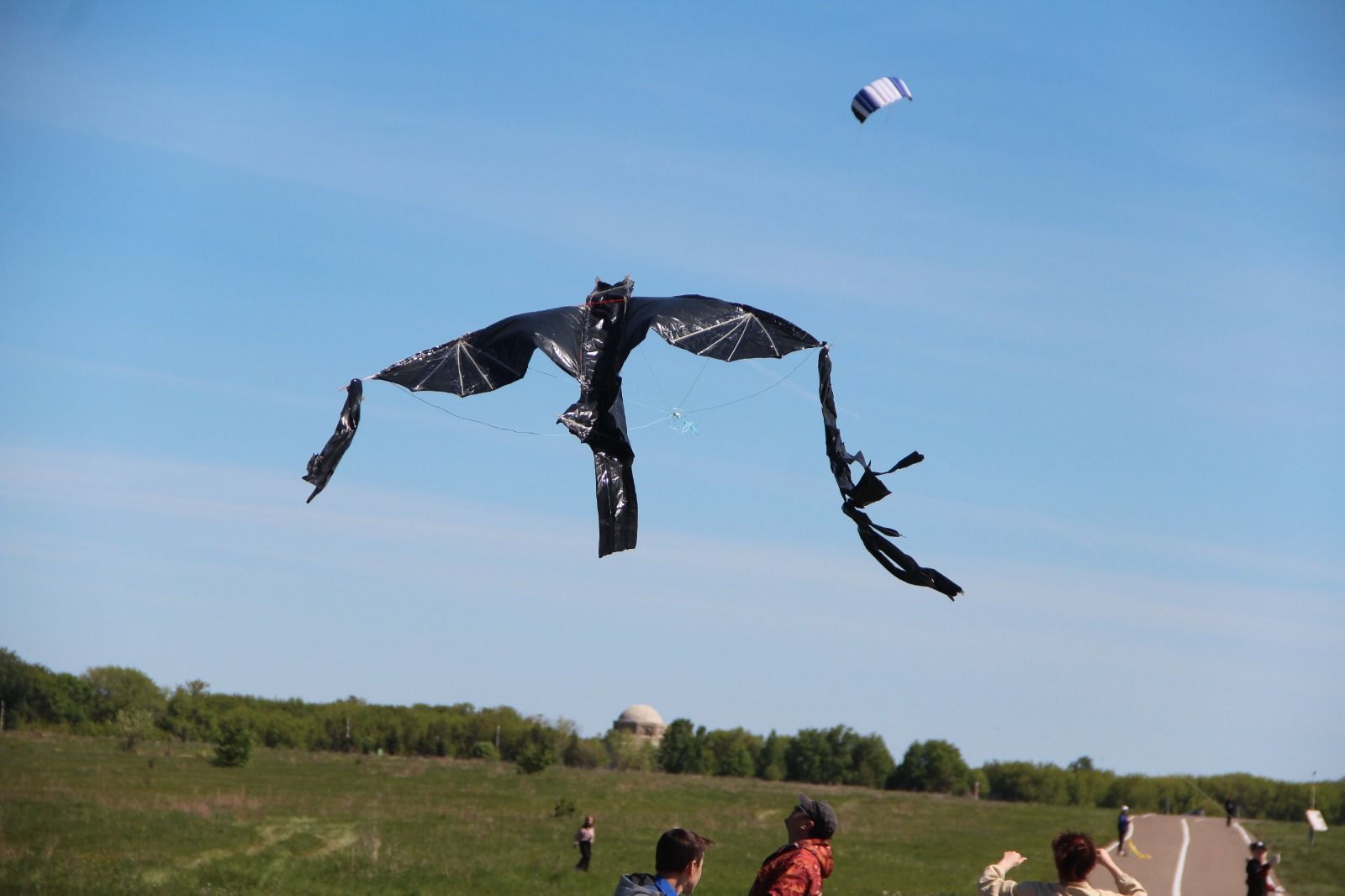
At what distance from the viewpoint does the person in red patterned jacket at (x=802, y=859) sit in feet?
17.9

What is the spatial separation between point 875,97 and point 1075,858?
10.3 meters

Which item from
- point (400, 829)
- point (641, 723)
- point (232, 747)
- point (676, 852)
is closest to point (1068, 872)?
point (676, 852)

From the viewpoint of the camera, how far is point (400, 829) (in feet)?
107

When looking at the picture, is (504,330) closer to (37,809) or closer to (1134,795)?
(37,809)

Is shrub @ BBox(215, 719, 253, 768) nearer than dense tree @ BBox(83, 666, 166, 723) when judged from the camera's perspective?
Yes

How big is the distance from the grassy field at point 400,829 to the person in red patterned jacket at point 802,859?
18143 millimetres

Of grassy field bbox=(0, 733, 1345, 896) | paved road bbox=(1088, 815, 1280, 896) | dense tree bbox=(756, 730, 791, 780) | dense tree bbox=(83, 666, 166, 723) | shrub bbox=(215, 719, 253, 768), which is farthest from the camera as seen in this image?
dense tree bbox=(756, 730, 791, 780)

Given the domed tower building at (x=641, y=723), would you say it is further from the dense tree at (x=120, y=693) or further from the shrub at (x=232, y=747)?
the shrub at (x=232, y=747)

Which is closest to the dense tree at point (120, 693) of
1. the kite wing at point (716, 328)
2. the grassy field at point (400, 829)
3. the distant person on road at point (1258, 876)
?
the grassy field at point (400, 829)

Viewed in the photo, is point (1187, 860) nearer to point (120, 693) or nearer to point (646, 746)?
A: point (120, 693)

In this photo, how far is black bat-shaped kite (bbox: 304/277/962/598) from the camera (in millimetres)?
9461

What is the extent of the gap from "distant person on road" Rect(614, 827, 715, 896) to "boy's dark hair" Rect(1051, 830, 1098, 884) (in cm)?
137

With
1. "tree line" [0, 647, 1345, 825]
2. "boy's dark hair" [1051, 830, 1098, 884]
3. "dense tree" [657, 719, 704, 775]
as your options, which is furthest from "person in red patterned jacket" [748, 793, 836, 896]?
"dense tree" [657, 719, 704, 775]

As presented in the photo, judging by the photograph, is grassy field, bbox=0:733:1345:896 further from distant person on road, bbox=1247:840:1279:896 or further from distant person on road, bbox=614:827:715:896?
distant person on road, bbox=614:827:715:896
